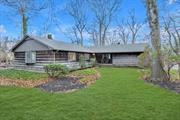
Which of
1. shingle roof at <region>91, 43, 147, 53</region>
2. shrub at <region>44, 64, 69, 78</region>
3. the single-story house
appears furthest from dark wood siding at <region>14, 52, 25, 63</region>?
shingle roof at <region>91, 43, 147, 53</region>

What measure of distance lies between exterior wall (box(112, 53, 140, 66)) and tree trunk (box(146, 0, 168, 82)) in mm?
16315

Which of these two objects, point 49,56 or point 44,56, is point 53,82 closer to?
point 49,56

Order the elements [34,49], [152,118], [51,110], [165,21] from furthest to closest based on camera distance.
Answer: [34,49], [165,21], [51,110], [152,118]

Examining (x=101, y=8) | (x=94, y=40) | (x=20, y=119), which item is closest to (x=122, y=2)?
(x=101, y=8)

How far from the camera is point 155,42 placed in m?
14.7

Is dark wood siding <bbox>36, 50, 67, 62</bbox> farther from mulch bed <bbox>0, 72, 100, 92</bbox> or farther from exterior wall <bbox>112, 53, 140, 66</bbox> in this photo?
exterior wall <bbox>112, 53, 140, 66</bbox>

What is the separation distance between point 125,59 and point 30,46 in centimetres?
1433

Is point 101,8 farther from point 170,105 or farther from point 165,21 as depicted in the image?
point 170,105

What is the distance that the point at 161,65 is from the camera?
14.6 m

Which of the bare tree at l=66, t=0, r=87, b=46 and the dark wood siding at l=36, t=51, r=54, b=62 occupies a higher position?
the bare tree at l=66, t=0, r=87, b=46

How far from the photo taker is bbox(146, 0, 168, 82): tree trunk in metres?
14.5

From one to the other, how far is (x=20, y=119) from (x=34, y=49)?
1856 cm

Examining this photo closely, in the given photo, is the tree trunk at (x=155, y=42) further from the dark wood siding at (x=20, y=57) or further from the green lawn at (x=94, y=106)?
the dark wood siding at (x=20, y=57)

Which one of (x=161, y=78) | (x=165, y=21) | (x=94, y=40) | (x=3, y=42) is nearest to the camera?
(x=161, y=78)
